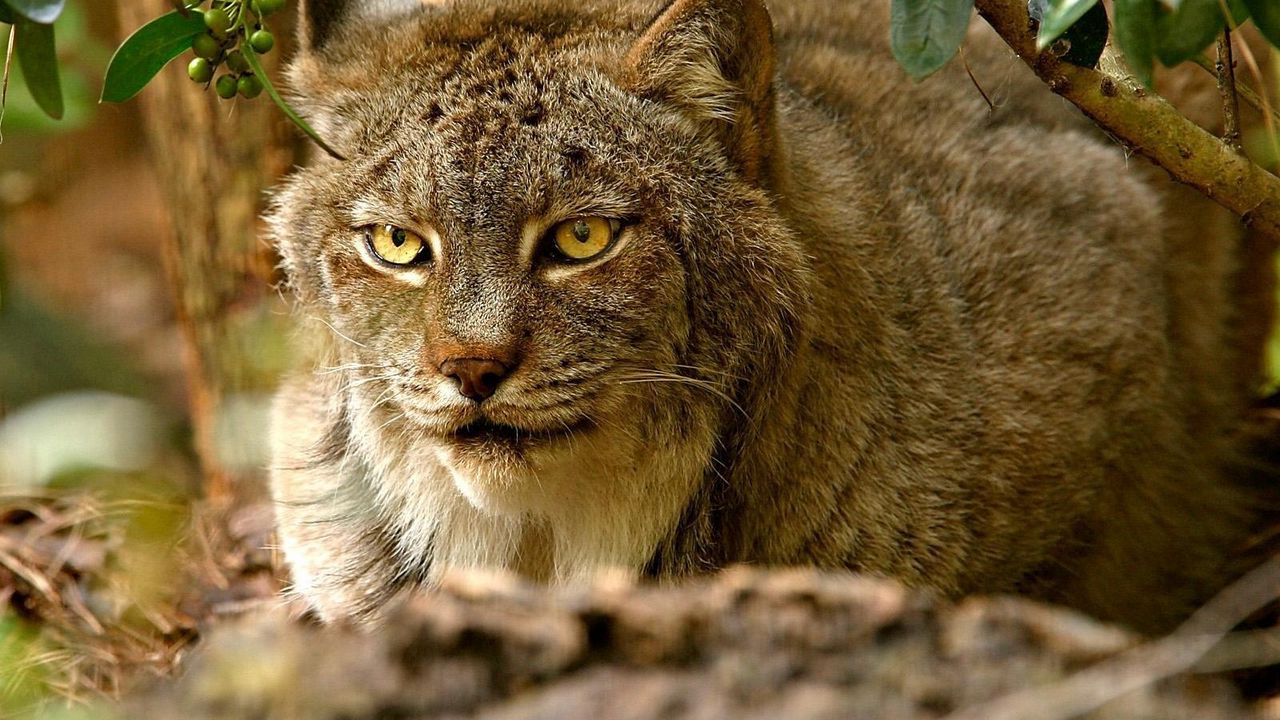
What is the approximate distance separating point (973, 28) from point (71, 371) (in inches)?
209

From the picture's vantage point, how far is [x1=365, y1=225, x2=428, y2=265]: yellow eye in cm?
383

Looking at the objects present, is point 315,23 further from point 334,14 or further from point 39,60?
point 39,60

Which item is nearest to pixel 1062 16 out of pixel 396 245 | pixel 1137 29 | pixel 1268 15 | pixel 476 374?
pixel 1137 29

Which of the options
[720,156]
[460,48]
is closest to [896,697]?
[720,156]

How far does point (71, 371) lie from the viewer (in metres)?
7.93

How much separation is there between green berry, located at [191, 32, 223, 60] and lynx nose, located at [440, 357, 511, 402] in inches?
41.0

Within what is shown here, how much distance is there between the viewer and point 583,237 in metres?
3.71

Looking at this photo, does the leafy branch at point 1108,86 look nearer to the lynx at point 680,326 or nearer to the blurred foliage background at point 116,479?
the lynx at point 680,326

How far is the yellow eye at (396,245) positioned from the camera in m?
3.83

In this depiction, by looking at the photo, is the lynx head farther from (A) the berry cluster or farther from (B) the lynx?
(A) the berry cluster

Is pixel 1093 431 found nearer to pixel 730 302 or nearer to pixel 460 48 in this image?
pixel 730 302

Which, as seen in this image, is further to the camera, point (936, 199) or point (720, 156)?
point (936, 199)

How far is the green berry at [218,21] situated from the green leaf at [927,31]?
5.61 feet

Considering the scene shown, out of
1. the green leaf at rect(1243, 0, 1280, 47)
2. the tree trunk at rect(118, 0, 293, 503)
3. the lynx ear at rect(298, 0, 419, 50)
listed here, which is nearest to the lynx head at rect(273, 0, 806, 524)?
the lynx ear at rect(298, 0, 419, 50)
